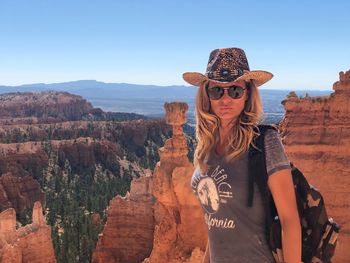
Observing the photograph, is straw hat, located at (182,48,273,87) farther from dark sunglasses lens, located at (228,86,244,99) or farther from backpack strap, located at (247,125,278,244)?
backpack strap, located at (247,125,278,244)

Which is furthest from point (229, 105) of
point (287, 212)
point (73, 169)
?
point (73, 169)

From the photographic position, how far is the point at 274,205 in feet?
9.20

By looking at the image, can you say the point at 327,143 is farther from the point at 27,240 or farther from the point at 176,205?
the point at 27,240

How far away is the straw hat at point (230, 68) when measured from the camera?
2.97 metres

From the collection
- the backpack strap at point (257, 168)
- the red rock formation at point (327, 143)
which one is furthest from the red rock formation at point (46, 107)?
the backpack strap at point (257, 168)

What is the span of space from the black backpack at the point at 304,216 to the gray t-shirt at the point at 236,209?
36mm

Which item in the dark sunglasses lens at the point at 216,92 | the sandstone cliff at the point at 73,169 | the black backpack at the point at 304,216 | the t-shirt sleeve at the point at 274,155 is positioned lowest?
the sandstone cliff at the point at 73,169

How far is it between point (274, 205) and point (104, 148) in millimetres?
57244

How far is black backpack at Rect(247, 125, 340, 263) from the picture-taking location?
2.77 m

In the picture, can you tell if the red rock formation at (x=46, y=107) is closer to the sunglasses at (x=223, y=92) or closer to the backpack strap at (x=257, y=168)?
the sunglasses at (x=223, y=92)

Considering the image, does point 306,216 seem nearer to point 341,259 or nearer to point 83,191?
point 341,259

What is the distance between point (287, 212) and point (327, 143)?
1161cm

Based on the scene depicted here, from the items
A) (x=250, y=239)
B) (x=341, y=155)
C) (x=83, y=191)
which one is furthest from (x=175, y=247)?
(x=83, y=191)

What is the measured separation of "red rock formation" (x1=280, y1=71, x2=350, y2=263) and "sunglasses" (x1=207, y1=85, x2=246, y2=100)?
10804 millimetres
